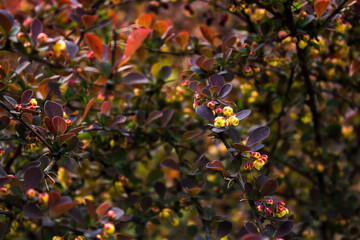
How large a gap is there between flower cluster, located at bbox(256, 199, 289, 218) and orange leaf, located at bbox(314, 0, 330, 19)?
2.01ft

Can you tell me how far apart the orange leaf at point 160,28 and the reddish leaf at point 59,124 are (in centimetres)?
64

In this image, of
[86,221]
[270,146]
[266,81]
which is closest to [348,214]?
[270,146]

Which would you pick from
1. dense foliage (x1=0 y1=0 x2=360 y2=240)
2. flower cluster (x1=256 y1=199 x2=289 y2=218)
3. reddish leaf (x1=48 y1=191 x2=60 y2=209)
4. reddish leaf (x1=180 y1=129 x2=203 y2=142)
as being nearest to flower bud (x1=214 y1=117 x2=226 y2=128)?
dense foliage (x1=0 y1=0 x2=360 y2=240)

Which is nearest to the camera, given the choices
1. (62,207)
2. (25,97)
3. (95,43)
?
(62,207)

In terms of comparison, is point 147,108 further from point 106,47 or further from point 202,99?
point 202,99

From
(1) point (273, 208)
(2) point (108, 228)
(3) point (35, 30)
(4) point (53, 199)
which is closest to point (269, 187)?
(1) point (273, 208)

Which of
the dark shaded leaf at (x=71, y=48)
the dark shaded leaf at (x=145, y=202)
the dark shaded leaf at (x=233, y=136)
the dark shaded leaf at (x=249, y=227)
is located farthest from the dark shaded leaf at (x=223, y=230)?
the dark shaded leaf at (x=71, y=48)

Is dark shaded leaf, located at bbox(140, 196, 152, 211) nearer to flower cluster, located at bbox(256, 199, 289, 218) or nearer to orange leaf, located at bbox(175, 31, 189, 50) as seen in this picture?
flower cluster, located at bbox(256, 199, 289, 218)

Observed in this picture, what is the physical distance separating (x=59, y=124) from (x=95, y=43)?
16.2 inches

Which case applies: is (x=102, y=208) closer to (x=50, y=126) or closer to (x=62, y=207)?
(x=62, y=207)

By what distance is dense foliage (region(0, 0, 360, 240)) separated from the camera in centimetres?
94

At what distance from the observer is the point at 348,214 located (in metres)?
1.56

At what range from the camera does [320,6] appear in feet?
3.60

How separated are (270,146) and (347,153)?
1.78 ft
